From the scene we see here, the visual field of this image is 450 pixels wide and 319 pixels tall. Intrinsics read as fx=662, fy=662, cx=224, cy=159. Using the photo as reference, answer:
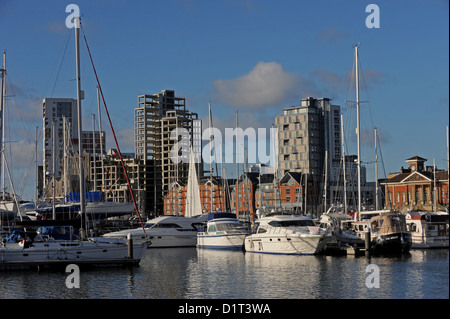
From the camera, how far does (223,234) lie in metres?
76.3

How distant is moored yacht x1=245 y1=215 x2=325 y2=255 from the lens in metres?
64.0

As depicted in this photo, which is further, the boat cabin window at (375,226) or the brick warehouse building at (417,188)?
the brick warehouse building at (417,188)

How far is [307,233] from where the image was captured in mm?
64562

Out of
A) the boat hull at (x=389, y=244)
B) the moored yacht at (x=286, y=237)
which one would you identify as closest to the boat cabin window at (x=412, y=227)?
the boat hull at (x=389, y=244)

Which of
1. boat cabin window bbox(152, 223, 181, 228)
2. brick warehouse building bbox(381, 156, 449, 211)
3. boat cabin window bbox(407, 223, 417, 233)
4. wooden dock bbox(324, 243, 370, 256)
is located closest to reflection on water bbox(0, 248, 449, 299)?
wooden dock bbox(324, 243, 370, 256)

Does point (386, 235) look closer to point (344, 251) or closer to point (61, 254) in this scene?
point (344, 251)

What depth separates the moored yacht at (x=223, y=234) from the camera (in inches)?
2965

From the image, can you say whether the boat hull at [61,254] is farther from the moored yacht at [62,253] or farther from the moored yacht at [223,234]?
the moored yacht at [223,234]

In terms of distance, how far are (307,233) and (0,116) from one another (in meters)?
31.7

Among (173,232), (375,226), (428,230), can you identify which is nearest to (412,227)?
(428,230)

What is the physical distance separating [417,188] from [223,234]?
3198 inches

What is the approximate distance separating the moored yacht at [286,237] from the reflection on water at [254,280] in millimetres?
2759
